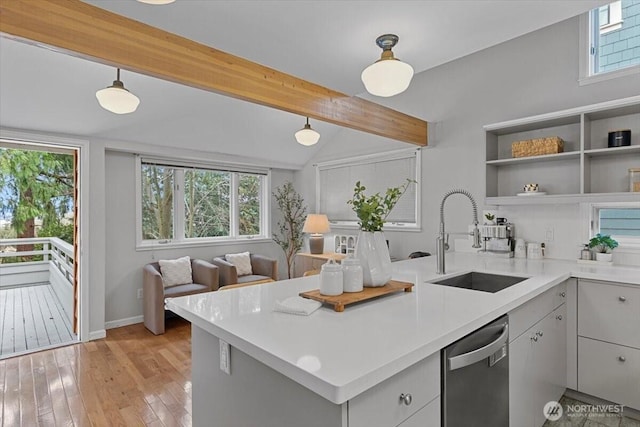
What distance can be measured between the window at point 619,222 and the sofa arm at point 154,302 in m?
4.22

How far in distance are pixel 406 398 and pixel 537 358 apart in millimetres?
1339

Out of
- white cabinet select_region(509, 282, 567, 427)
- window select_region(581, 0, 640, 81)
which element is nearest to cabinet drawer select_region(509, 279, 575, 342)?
white cabinet select_region(509, 282, 567, 427)

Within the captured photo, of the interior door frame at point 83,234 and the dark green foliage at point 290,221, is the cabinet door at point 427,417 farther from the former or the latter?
the dark green foliage at point 290,221

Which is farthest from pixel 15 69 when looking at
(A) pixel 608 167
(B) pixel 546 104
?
(A) pixel 608 167

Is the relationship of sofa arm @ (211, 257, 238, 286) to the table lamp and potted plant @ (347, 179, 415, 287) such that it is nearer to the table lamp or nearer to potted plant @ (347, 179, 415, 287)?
the table lamp

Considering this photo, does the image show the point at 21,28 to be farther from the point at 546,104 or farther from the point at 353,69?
the point at 546,104

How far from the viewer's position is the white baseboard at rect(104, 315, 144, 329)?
159 inches

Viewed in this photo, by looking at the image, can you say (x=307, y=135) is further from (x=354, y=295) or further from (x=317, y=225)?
(x=354, y=295)

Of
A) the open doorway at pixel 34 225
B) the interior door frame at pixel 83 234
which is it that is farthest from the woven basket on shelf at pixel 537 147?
the open doorway at pixel 34 225

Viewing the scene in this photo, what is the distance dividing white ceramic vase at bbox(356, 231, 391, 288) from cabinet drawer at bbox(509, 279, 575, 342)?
0.65m

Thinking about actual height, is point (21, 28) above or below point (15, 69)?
below

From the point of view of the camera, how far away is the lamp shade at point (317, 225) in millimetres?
5045

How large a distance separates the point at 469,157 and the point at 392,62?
2.09 meters

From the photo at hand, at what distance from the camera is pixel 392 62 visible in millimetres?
2025
